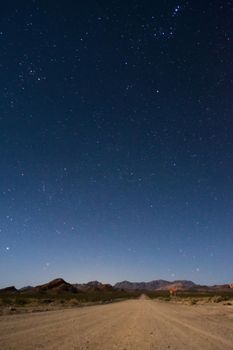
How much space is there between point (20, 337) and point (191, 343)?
478 centimetres

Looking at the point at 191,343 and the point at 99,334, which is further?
the point at 99,334

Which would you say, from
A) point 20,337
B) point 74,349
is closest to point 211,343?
point 74,349

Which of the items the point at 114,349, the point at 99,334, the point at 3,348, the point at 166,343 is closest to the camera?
the point at 3,348

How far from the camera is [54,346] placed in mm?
9836

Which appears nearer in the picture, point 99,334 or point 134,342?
point 134,342

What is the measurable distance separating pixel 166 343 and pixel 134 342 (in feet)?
2.90

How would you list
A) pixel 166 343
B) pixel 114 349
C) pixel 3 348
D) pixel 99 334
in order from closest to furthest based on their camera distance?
pixel 3 348
pixel 114 349
pixel 166 343
pixel 99 334

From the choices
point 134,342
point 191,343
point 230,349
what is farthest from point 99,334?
point 230,349

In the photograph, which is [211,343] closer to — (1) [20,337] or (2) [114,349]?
(2) [114,349]

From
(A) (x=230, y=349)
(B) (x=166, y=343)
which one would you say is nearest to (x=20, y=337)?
(B) (x=166, y=343)

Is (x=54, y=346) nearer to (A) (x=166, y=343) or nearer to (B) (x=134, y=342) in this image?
(B) (x=134, y=342)

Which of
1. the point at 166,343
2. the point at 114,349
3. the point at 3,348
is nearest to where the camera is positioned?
the point at 3,348

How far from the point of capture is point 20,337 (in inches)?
448

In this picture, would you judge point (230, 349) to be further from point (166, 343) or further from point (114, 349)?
point (114, 349)
